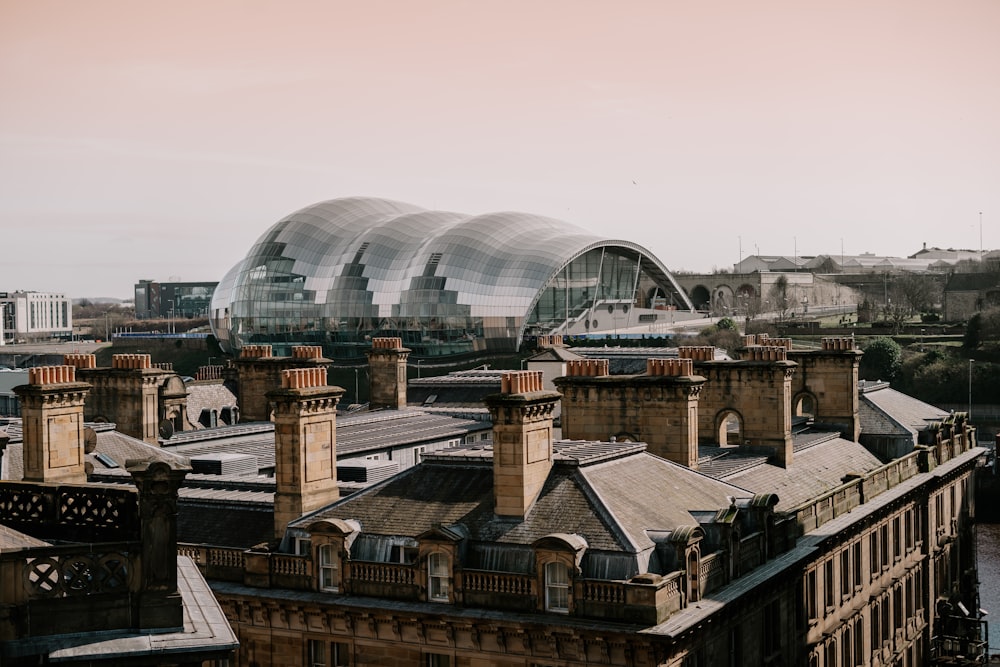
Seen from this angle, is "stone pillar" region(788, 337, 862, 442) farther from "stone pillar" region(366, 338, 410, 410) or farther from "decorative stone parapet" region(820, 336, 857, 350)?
"stone pillar" region(366, 338, 410, 410)

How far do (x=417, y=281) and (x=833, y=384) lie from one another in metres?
94.1

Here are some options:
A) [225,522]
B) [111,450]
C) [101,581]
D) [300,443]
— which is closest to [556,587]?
[300,443]

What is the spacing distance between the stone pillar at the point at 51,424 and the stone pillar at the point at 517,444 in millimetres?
13085

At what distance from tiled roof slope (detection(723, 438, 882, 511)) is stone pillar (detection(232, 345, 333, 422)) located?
17.8m

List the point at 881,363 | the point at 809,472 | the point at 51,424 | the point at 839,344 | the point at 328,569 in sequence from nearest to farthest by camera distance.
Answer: the point at 328,569 < the point at 51,424 < the point at 809,472 < the point at 839,344 < the point at 881,363

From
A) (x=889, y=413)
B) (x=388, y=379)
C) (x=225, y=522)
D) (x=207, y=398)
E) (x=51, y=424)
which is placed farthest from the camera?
(x=207, y=398)

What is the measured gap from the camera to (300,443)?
35.0 m

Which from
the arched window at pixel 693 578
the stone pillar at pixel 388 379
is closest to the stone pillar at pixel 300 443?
the arched window at pixel 693 578

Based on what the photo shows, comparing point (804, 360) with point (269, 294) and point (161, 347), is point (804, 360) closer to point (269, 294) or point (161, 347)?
point (269, 294)

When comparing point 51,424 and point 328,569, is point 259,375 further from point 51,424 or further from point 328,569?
point 328,569

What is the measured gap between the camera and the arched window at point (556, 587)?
29844mm

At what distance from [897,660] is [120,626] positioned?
43920 mm

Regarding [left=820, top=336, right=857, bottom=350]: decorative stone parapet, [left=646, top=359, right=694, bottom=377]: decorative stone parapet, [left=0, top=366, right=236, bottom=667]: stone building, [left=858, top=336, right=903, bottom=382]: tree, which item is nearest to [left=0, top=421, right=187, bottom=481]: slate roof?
[left=646, top=359, right=694, bottom=377]: decorative stone parapet

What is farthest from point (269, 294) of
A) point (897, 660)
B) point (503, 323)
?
point (897, 660)
